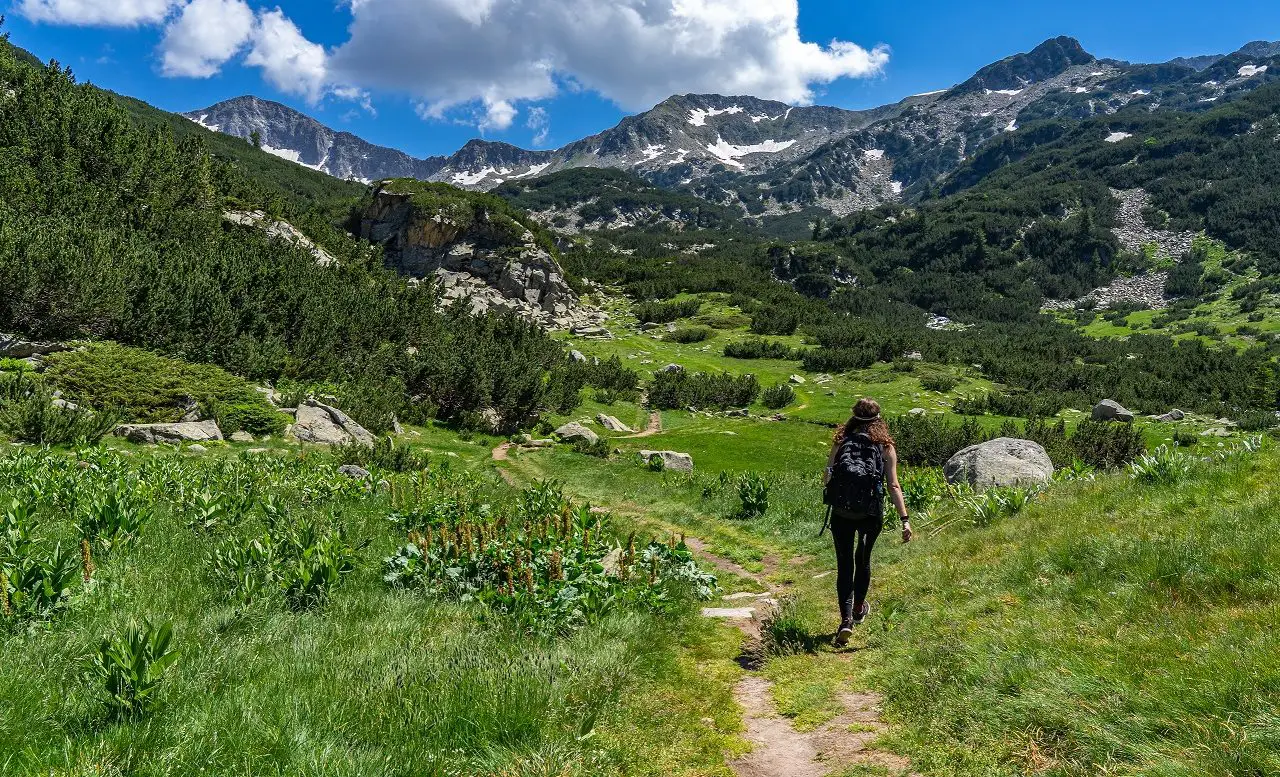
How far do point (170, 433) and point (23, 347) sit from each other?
8866mm

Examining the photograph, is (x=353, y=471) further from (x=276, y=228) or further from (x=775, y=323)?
(x=775, y=323)

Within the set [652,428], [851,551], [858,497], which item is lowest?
[652,428]

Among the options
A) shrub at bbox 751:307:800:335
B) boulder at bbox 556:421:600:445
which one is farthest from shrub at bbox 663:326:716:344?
boulder at bbox 556:421:600:445

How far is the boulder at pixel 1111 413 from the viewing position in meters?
58.4

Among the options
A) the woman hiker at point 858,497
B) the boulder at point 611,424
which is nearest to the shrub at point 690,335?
the boulder at point 611,424

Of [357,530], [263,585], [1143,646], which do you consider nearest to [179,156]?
[357,530]

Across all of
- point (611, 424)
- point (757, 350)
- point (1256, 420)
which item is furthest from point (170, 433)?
point (1256, 420)

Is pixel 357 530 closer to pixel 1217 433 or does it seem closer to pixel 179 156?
pixel 179 156

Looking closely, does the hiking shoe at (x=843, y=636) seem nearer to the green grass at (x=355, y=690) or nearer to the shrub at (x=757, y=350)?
the green grass at (x=355, y=690)

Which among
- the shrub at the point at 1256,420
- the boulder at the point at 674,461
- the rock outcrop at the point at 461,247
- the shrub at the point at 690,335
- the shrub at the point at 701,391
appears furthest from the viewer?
the shrub at the point at 690,335

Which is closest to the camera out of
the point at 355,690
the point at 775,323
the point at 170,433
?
the point at 355,690

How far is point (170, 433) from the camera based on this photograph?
20.1 metres

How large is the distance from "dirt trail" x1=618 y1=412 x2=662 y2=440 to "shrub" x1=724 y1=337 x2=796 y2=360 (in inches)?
1272

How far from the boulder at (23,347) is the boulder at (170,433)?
758cm
